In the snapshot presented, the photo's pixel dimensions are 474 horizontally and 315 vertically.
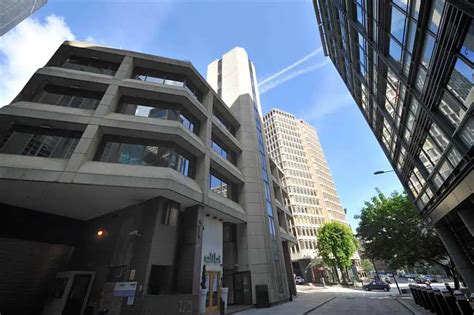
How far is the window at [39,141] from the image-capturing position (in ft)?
47.1

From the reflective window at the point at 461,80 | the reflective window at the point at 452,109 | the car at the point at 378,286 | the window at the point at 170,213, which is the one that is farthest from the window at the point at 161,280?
the car at the point at 378,286

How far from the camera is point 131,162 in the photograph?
579 inches

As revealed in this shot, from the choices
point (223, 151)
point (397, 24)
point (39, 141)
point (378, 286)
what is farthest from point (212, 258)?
point (378, 286)

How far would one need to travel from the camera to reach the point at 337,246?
1834 inches

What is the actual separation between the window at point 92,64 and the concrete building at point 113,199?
9 cm

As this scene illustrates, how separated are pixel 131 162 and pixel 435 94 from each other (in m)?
16.5

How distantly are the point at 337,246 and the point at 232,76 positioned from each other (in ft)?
132

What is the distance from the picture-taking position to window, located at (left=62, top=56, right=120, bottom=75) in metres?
19.7

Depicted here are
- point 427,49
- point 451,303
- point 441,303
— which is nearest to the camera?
point 427,49

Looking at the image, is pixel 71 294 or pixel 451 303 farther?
pixel 71 294

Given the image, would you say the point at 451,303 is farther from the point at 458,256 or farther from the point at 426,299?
the point at 458,256

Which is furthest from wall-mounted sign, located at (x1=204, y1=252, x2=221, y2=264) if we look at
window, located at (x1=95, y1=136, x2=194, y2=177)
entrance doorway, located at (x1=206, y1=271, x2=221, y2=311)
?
window, located at (x1=95, y1=136, x2=194, y2=177)

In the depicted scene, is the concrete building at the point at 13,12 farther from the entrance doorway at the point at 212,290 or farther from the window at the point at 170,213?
the entrance doorway at the point at 212,290

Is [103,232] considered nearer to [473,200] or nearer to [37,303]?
[37,303]
